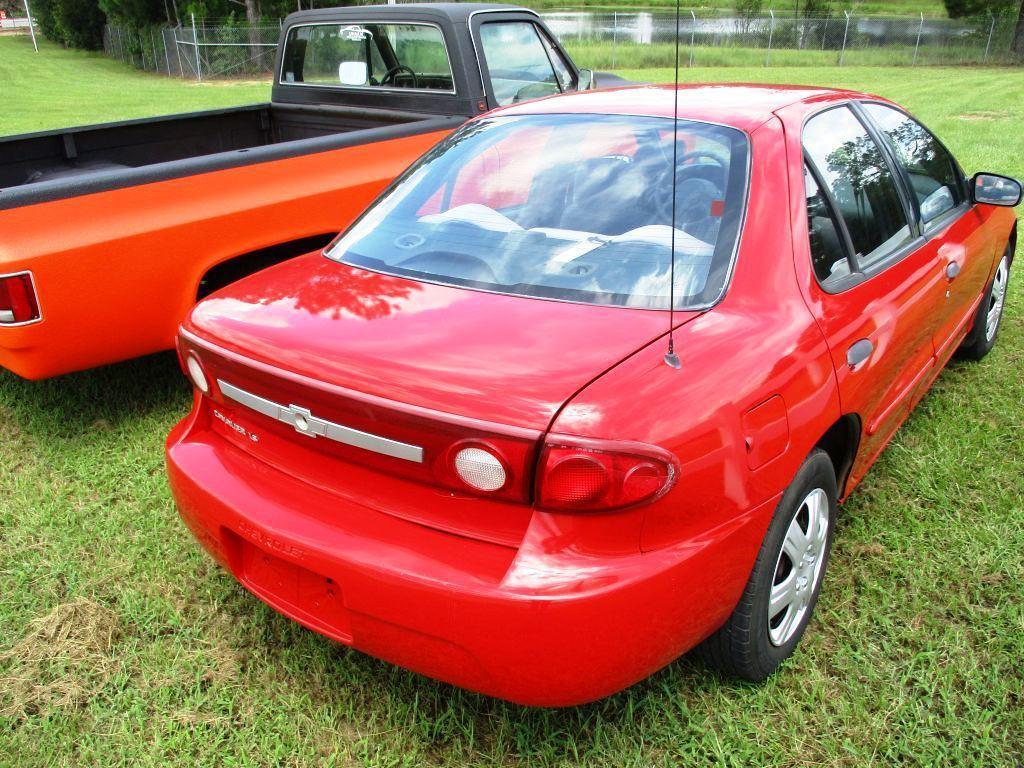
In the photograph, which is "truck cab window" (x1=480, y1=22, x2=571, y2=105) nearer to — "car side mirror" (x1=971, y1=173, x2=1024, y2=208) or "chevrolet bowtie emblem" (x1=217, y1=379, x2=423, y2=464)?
"car side mirror" (x1=971, y1=173, x2=1024, y2=208)

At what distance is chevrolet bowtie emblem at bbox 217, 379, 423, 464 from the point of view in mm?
1976

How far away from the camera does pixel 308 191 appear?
423 centimetres

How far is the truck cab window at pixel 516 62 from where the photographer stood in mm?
5484

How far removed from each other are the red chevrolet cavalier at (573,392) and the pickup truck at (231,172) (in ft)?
3.64

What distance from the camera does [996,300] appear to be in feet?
15.0

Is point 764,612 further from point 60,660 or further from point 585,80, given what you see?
point 585,80

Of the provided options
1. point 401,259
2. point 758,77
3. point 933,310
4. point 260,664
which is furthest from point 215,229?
point 758,77

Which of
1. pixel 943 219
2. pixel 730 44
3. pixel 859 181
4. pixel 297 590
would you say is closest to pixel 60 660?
pixel 297 590

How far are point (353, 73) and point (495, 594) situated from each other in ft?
16.2

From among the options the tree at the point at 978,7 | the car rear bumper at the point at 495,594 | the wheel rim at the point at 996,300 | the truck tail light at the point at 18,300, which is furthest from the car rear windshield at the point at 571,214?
the tree at the point at 978,7

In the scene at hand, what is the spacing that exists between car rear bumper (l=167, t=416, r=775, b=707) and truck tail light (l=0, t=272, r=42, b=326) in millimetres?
1643

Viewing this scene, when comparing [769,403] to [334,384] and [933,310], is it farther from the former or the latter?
[933,310]

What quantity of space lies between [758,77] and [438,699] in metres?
24.7

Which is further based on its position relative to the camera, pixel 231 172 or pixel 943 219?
pixel 231 172
